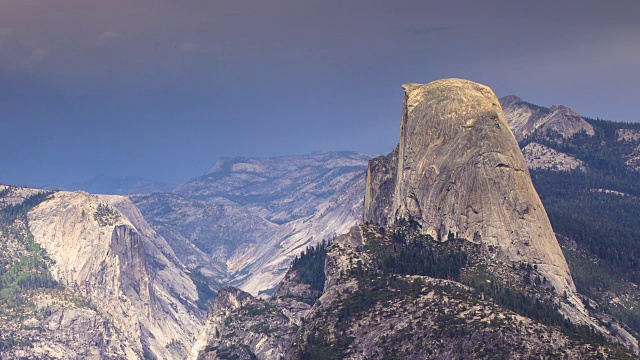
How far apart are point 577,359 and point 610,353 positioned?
651 cm

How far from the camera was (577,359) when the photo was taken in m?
199

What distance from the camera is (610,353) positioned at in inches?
7854
